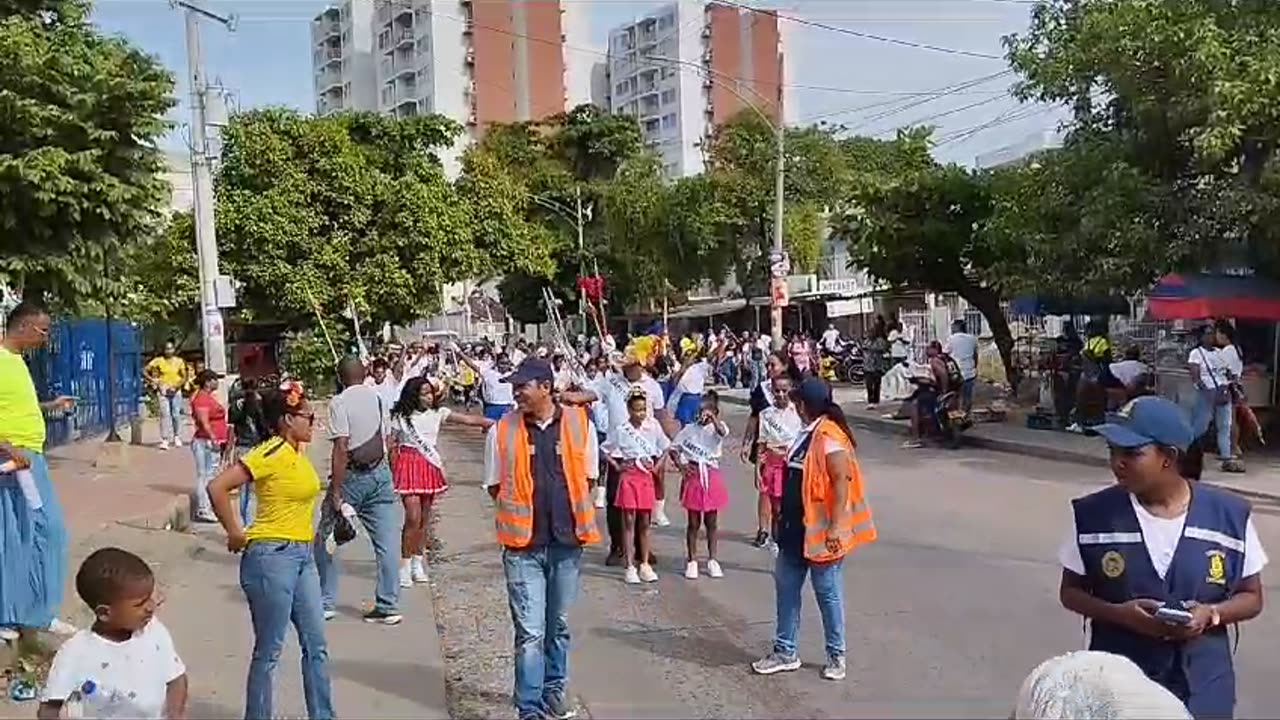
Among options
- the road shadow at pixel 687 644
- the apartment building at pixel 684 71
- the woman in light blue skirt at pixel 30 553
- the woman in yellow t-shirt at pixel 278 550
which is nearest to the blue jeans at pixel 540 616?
the woman in yellow t-shirt at pixel 278 550

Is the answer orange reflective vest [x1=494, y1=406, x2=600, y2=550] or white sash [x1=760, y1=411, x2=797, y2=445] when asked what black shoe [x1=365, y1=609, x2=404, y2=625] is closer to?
orange reflective vest [x1=494, y1=406, x2=600, y2=550]

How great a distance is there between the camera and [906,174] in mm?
25500

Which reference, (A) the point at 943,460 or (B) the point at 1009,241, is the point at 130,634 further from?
(B) the point at 1009,241

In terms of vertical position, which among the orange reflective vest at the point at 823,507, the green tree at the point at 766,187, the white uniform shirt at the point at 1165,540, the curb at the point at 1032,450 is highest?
the green tree at the point at 766,187

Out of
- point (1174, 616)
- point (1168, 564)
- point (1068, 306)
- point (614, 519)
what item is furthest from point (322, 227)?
point (1174, 616)

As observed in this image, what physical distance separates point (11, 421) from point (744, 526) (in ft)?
22.7

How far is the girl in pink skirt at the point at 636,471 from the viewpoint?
9578mm

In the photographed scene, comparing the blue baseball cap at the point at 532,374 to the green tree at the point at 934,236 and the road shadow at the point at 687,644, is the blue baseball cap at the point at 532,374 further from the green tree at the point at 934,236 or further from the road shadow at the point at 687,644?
the green tree at the point at 934,236

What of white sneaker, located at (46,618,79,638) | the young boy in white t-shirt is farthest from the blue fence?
the young boy in white t-shirt

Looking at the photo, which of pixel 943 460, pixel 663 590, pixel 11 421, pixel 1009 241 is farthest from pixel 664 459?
pixel 1009 241

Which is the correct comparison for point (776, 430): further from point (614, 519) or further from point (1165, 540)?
point (1165, 540)

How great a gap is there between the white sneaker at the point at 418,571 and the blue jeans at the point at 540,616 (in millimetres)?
3633

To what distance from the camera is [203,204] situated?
17734 millimetres

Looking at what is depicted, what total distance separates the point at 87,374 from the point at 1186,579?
20436 mm
